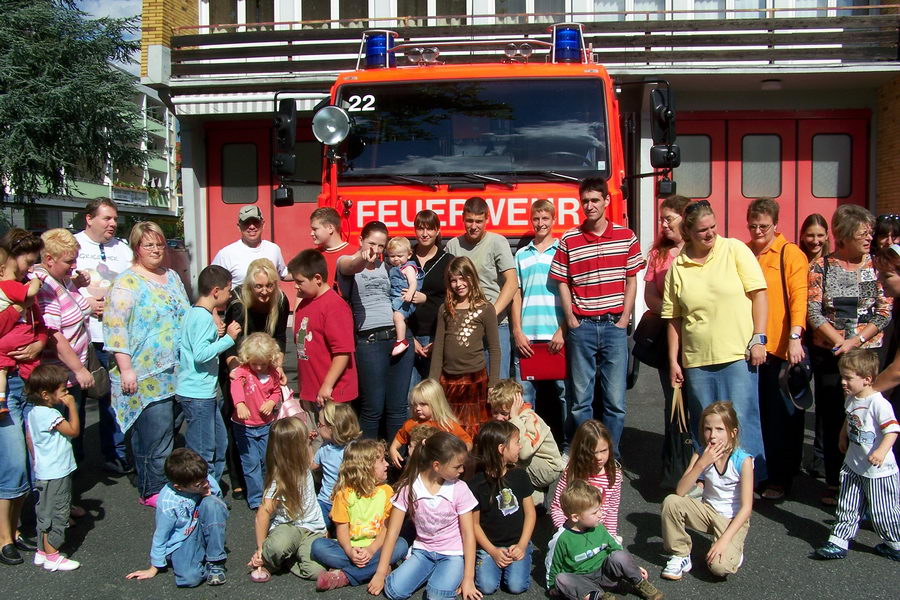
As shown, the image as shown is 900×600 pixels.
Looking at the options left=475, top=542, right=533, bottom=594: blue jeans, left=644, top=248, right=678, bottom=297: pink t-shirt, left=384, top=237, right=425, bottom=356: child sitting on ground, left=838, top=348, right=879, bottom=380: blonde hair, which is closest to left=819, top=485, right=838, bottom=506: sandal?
left=838, top=348, right=879, bottom=380: blonde hair

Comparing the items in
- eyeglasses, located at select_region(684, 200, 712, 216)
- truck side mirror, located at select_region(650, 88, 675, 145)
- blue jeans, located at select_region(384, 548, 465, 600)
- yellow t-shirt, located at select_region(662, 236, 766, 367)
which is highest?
truck side mirror, located at select_region(650, 88, 675, 145)

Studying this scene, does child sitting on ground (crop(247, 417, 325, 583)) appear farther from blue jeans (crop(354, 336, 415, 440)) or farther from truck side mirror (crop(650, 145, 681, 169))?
truck side mirror (crop(650, 145, 681, 169))

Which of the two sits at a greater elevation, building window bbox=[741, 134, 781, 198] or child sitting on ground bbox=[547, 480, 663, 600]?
building window bbox=[741, 134, 781, 198]

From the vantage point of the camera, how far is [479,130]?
644cm

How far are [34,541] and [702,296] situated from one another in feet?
13.7

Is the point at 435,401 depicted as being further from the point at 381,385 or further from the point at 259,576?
the point at 259,576

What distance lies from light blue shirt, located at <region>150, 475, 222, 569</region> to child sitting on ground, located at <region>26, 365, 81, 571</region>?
559 millimetres

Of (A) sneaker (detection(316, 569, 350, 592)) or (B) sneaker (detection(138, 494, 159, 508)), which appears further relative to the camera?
(B) sneaker (detection(138, 494, 159, 508))

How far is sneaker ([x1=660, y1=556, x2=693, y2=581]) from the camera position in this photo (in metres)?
4.21

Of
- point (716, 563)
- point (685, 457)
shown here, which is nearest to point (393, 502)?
point (716, 563)

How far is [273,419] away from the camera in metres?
5.26

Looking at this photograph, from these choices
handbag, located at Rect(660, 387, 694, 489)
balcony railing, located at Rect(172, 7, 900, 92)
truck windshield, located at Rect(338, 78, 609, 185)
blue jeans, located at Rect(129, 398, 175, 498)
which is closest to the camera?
blue jeans, located at Rect(129, 398, 175, 498)

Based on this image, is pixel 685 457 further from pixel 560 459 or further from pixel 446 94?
pixel 446 94

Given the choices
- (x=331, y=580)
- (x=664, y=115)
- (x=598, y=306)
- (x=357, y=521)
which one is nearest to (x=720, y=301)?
(x=598, y=306)
